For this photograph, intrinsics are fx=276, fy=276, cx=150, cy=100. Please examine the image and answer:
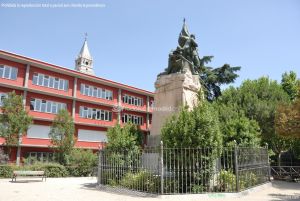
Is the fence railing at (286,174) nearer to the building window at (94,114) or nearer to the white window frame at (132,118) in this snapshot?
the white window frame at (132,118)

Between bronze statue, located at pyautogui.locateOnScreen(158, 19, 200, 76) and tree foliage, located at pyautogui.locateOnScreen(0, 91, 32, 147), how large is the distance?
1649 cm

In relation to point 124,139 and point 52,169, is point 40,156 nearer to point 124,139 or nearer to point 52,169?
point 52,169

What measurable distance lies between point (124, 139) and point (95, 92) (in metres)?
24.9

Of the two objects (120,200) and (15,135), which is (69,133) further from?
(120,200)

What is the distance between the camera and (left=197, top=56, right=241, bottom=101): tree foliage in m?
32.8

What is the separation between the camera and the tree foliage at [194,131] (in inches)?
403

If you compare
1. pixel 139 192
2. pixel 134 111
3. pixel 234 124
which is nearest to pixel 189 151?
pixel 139 192

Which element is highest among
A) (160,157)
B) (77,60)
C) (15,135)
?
(77,60)

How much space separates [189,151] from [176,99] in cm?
345

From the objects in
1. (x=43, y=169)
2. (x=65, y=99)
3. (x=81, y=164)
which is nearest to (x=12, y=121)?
(x=43, y=169)

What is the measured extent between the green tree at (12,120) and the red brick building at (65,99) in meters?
3.25

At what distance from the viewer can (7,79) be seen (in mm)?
29172

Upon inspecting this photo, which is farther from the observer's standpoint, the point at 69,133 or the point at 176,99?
the point at 69,133

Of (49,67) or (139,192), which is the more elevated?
(49,67)
